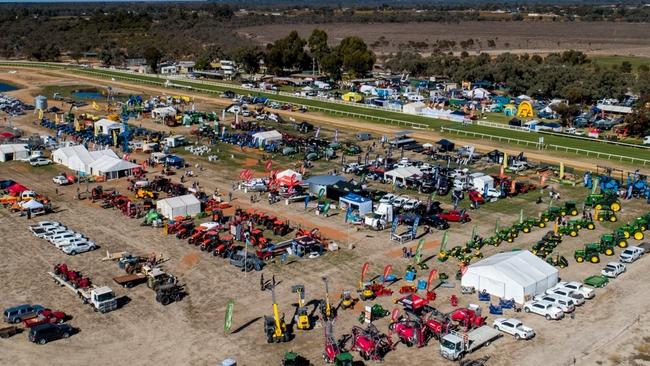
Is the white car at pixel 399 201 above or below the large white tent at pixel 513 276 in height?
below

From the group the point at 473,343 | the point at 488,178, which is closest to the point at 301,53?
the point at 488,178

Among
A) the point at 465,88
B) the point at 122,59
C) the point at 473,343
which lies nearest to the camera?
the point at 473,343

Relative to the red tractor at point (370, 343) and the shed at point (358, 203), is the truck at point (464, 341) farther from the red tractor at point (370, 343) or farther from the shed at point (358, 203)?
the shed at point (358, 203)

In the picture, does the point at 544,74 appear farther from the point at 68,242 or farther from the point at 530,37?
the point at 530,37

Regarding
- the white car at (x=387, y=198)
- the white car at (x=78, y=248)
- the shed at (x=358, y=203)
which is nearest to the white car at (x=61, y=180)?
the white car at (x=78, y=248)

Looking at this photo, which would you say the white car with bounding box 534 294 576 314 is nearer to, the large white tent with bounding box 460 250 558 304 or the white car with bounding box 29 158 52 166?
the large white tent with bounding box 460 250 558 304

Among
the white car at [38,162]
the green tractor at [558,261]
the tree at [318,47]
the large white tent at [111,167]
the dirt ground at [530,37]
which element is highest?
the tree at [318,47]

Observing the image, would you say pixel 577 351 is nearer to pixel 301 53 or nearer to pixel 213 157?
pixel 213 157
